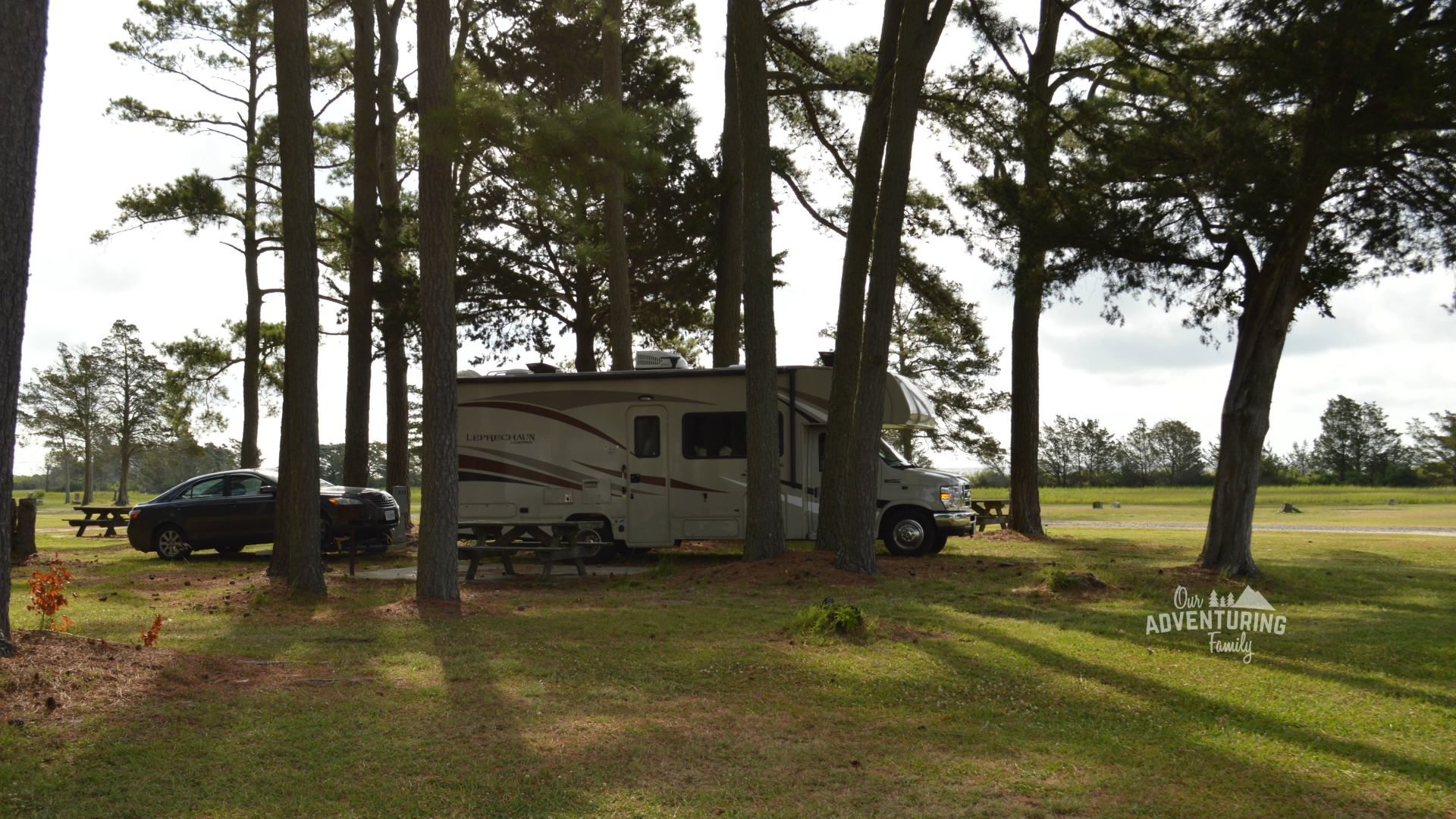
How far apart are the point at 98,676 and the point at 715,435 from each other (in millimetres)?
9804

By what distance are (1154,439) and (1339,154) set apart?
212 feet

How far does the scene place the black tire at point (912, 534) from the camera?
49.2ft

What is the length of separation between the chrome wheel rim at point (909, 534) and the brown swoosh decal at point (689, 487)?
2.76 metres

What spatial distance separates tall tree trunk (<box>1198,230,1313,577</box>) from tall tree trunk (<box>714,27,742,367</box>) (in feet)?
29.1

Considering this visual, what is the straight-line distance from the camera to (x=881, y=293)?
40.1ft

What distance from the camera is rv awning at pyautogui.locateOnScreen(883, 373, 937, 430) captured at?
48.2 ft

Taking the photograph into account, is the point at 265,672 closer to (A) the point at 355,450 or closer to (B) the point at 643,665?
(B) the point at 643,665

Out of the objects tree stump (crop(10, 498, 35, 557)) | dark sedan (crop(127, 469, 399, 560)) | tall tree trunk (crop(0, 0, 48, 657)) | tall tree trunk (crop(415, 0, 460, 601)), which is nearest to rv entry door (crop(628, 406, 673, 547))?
dark sedan (crop(127, 469, 399, 560))

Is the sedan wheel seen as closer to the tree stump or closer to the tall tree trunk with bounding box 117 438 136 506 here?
the tree stump

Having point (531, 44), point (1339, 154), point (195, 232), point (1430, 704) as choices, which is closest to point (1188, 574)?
point (1339, 154)

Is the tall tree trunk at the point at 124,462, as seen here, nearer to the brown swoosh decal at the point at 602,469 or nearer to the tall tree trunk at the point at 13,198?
the brown swoosh decal at the point at 602,469

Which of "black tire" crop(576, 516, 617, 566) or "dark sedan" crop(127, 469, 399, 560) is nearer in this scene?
"black tire" crop(576, 516, 617, 566)

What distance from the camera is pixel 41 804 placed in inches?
154

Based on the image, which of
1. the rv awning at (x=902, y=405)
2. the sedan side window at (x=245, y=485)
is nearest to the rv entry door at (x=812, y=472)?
the rv awning at (x=902, y=405)
